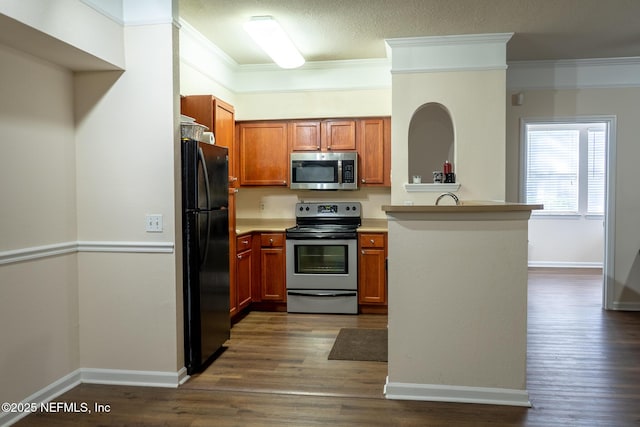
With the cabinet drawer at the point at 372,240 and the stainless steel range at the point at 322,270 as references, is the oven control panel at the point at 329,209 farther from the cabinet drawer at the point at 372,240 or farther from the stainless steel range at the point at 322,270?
the cabinet drawer at the point at 372,240

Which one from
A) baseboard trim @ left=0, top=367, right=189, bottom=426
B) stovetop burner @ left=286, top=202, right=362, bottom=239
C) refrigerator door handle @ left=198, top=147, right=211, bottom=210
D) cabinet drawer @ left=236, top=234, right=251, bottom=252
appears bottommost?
baseboard trim @ left=0, top=367, right=189, bottom=426

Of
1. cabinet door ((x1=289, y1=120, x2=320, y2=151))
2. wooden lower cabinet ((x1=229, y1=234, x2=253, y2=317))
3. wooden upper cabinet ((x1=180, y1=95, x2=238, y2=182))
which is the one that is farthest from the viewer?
cabinet door ((x1=289, y1=120, x2=320, y2=151))

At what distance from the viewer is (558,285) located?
6461 millimetres

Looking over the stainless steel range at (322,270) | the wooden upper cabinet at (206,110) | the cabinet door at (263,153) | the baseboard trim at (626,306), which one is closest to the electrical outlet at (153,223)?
the wooden upper cabinet at (206,110)

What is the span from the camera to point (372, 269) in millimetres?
4926

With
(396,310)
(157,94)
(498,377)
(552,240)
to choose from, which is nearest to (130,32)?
(157,94)

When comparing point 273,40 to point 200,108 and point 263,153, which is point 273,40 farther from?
point 263,153

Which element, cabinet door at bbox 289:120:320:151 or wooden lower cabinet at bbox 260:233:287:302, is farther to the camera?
cabinet door at bbox 289:120:320:151

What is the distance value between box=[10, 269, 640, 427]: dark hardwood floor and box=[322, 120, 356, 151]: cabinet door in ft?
6.64

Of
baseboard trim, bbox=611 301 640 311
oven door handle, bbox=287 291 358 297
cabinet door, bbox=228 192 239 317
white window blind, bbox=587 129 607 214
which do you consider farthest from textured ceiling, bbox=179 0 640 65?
white window blind, bbox=587 129 607 214

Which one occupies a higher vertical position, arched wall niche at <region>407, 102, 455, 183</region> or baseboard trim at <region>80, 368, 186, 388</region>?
arched wall niche at <region>407, 102, 455, 183</region>

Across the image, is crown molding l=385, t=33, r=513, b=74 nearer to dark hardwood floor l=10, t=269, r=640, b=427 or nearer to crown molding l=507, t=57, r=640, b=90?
crown molding l=507, t=57, r=640, b=90

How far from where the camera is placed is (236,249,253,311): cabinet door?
466 centimetres

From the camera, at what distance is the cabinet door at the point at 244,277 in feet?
15.3
